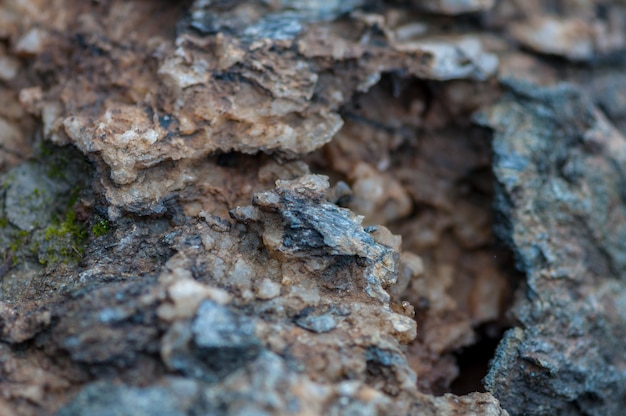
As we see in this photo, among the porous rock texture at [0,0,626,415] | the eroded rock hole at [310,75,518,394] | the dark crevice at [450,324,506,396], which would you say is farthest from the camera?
the eroded rock hole at [310,75,518,394]

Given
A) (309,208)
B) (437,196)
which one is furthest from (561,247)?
(309,208)

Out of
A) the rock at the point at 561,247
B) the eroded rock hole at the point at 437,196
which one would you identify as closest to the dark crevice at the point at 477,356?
the eroded rock hole at the point at 437,196

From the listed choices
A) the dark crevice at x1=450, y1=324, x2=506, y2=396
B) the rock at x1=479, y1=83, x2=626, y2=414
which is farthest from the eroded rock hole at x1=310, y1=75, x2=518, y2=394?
the rock at x1=479, y1=83, x2=626, y2=414

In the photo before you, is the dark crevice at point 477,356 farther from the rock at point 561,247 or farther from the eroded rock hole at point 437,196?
the rock at point 561,247

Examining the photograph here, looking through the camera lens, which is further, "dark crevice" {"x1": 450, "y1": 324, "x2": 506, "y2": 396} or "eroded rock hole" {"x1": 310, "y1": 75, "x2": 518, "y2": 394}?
"eroded rock hole" {"x1": 310, "y1": 75, "x2": 518, "y2": 394}

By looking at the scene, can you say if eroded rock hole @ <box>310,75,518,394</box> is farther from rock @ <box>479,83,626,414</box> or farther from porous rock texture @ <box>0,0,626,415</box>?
rock @ <box>479,83,626,414</box>

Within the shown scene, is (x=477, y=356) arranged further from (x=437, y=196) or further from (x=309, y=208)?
(x=309, y=208)

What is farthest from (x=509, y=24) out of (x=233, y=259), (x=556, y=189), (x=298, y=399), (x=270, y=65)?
(x=298, y=399)

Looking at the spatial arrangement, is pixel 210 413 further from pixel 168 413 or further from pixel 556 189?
pixel 556 189

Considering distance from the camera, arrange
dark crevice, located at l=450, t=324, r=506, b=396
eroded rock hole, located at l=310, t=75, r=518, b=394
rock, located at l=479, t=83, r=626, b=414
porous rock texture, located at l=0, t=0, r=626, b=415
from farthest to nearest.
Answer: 1. eroded rock hole, located at l=310, t=75, r=518, b=394
2. dark crevice, located at l=450, t=324, r=506, b=396
3. rock, located at l=479, t=83, r=626, b=414
4. porous rock texture, located at l=0, t=0, r=626, b=415
